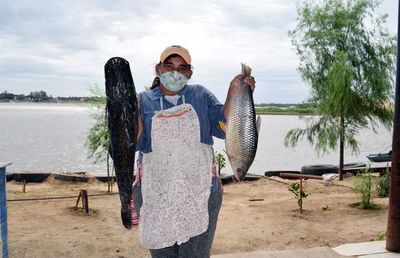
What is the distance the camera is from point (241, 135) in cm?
281

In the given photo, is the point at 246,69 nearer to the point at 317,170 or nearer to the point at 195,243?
the point at 195,243

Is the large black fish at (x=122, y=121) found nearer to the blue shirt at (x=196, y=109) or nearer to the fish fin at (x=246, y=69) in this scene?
the blue shirt at (x=196, y=109)

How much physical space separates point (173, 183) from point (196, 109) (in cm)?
48

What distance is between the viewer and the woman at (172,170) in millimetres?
2801

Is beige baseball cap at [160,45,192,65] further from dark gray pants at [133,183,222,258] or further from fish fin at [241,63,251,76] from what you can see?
dark gray pants at [133,183,222,258]

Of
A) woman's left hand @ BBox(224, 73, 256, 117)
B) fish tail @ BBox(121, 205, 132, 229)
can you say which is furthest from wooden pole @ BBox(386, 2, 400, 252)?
fish tail @ BBox(121, 205, 132, 229)

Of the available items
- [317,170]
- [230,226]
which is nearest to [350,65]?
[317,170]

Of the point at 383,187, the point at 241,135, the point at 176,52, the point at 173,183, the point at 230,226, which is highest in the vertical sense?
the point at 176,52

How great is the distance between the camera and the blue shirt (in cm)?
283

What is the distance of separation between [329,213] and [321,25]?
36.8 feet

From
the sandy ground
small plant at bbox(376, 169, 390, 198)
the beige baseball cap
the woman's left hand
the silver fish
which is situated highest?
the beige baseball cap

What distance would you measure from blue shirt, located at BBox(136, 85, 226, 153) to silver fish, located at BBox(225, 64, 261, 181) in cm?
11

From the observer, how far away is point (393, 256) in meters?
5.52

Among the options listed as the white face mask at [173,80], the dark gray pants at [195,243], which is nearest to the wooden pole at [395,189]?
the dark gray pants at [195,243]
